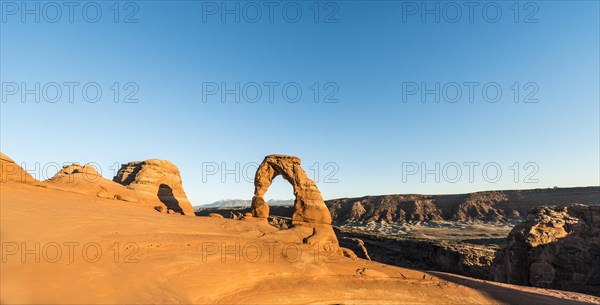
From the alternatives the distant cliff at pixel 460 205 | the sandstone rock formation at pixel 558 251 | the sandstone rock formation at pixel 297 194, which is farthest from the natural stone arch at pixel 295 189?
the distant cliff at pixel 460 205

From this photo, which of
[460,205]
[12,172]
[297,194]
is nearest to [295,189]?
[297,194]

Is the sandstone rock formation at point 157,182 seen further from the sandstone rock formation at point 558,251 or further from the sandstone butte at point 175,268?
the sandstone rock formation at point 558,251

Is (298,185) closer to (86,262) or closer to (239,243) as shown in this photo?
(239,243)

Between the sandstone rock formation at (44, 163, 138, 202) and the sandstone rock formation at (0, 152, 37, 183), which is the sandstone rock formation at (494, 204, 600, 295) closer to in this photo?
the sandstone rock formation at (44, 163, 138, 202)

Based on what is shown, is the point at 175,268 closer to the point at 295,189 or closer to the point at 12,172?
the point at 12,172

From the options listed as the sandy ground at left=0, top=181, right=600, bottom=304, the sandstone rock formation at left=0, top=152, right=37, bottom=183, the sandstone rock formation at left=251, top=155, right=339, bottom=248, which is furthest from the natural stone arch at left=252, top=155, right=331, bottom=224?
the sandstone rock formation at left=0, top=152, right=37, bottom=183

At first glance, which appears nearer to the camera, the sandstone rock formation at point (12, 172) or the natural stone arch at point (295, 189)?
the sandstone rock formation at point (12, 172)
